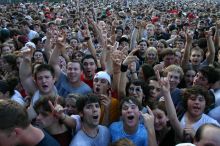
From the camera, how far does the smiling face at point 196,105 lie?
4062mm

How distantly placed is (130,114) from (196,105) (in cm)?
73

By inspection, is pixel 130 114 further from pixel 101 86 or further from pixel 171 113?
pixel 101 86

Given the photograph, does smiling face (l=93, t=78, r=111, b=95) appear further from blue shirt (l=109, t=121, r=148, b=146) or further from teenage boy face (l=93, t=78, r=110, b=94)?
blue shirt (l=109, t=121, r=148, b=146)

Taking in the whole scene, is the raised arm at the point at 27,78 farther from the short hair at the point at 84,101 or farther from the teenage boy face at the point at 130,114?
the teenage boy face at the point at 130,114

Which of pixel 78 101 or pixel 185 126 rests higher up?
pixel 78 101

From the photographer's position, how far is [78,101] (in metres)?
4.04

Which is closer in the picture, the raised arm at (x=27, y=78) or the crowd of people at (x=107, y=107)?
the crowd of people at (x=107, y=107)

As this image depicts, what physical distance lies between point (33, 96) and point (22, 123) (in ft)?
7.60

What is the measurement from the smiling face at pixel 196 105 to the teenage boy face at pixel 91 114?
1002 millimetres

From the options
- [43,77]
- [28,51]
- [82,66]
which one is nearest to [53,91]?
[43,77]

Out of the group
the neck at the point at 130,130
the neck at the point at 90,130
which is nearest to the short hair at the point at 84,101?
the neck at the point at 90,130

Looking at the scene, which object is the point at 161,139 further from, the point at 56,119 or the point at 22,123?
the point at 22,123

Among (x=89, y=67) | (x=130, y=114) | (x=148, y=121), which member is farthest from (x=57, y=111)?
(x=89, y=67)

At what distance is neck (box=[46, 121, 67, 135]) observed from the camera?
3.71 metres
